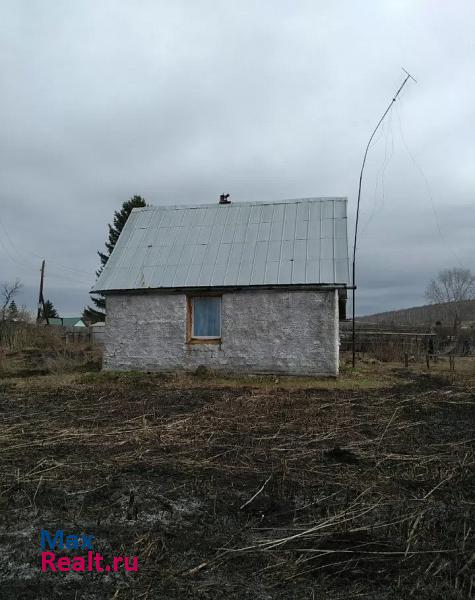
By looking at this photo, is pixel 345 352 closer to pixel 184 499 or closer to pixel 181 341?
pixel 181 341

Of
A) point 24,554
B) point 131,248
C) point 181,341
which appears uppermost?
point 131,248

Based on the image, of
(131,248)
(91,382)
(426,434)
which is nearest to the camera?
(426,434)

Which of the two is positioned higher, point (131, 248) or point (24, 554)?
point (131, 248)

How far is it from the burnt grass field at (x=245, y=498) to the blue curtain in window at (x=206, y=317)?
4.32m

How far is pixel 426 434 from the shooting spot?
595 cm

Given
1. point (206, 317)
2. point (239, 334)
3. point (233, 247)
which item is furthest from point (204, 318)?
point (233, 247)

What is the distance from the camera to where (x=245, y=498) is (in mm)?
3754

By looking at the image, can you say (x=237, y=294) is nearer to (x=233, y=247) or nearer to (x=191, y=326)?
(x=191, y=326)

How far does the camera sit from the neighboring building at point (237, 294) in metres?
11.3

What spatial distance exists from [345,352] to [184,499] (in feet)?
59.9

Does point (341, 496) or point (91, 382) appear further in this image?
point (91, 382)

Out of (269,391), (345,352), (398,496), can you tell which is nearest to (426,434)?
(398,496)

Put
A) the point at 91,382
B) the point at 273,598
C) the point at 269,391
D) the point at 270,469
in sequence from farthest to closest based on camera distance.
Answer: the point at 91,382 < the point at 269,391 < the point at 270,469 < the point at 273,598

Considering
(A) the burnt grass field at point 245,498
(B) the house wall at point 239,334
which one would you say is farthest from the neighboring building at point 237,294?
(A) the burnt grass field at point 245,498
